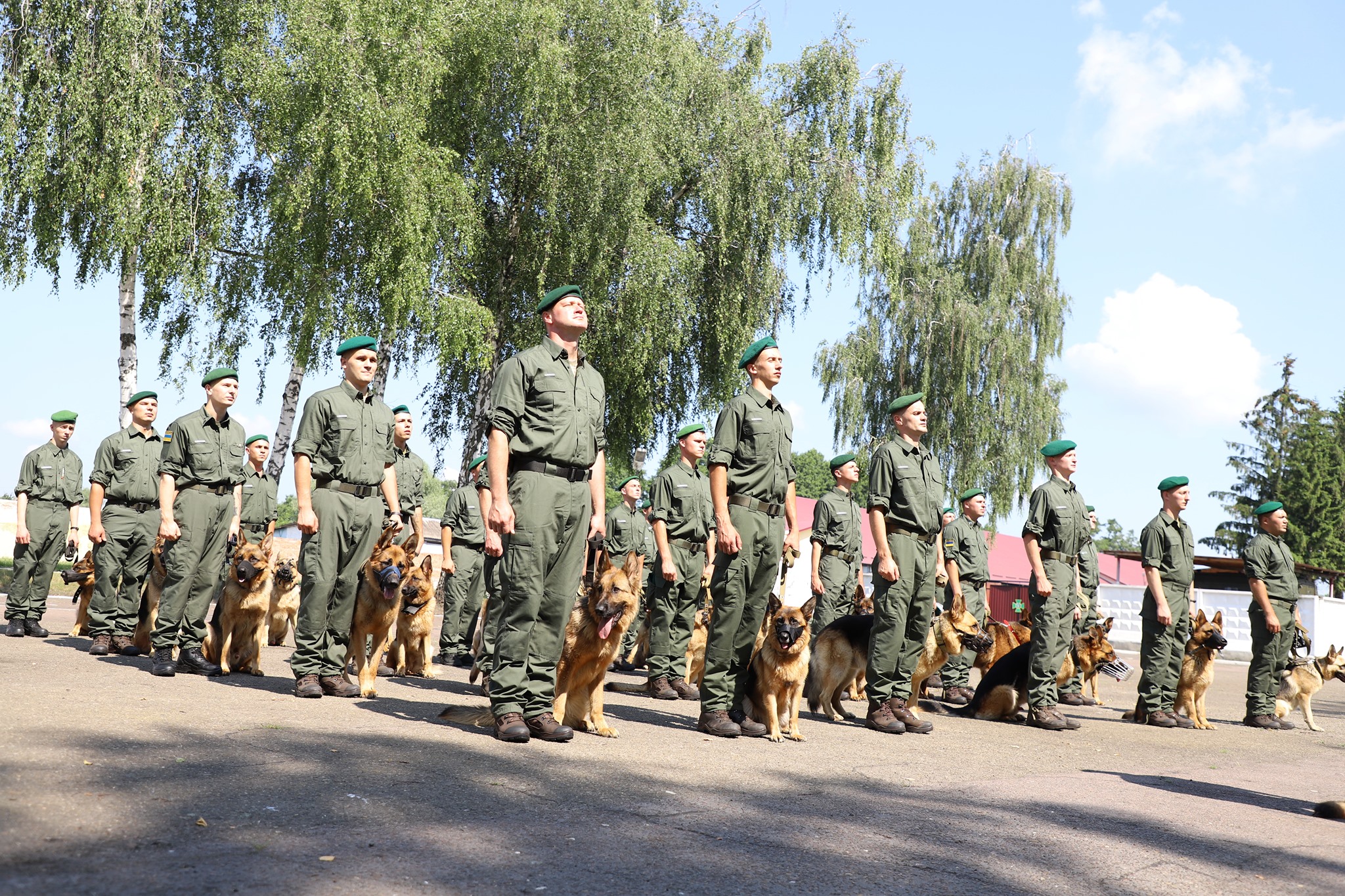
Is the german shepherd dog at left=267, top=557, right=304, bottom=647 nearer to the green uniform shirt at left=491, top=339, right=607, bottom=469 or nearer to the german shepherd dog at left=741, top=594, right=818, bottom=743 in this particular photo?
the green uniform shirt at left=491, top=339, right=607, bottom=469

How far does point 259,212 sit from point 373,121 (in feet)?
11.9

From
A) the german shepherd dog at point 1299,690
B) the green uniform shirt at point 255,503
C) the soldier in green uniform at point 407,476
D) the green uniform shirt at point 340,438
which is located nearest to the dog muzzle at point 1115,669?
the german shepherd dog at point 1299,690

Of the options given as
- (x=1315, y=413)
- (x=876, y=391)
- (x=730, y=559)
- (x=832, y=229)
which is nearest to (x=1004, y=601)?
(x=876, y=391)

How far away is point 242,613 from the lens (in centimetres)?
863

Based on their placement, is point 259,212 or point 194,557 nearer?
point 194,557

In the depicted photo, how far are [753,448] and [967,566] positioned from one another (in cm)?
716

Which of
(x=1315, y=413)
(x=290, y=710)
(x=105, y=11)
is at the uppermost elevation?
(x=1315, y=413)

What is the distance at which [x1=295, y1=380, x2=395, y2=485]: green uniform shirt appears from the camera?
7.51 m

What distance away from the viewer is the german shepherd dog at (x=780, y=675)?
7.60m

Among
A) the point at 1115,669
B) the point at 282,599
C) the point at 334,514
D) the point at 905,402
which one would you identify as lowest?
the point at 282,599

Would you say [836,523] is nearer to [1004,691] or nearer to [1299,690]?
[1004,691]

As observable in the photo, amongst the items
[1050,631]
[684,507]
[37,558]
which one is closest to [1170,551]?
[1050,631]

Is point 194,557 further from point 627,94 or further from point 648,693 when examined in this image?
point 627,94

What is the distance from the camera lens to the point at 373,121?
19141 mm
